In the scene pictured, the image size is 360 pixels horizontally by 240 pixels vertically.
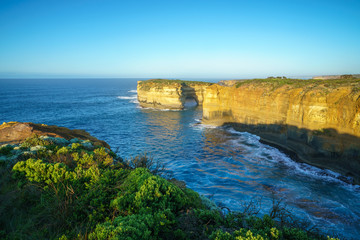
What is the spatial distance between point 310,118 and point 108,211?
23779mm

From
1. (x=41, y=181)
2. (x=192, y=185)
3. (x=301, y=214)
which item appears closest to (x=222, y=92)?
(x=192, y=185)

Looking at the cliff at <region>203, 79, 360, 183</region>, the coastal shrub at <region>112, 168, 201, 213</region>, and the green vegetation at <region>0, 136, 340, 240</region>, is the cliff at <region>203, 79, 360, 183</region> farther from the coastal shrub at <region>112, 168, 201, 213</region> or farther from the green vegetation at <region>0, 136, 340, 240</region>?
the coastal shrub at <region>112, 168, 201, 213</region>

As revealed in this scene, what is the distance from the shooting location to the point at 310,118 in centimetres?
2227

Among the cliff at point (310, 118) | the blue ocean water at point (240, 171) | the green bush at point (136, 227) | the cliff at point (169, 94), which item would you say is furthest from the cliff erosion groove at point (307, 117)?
the cliff at point (169, 94)

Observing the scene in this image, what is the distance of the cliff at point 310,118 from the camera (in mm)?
18906

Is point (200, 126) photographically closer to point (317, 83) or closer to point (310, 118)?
point (310, 118)

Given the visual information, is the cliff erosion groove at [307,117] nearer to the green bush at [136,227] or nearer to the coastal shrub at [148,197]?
the coastal shrub at [148,197]

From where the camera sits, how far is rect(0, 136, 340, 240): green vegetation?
5250 millimetres

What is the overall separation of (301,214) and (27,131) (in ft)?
71.9

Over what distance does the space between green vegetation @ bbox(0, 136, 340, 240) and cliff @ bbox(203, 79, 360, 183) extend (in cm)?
1701

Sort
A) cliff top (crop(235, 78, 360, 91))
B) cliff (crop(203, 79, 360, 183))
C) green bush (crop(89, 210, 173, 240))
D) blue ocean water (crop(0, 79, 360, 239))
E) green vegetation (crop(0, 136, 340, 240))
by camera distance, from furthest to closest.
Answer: cliff top (crop(235, 78, 360, 91)) → cliff (crop(203, 79, 360, 183)) → blue ocean water (crop(0, 79, 360, 239)) → green vegetation (crop(0, 136, 340, 240)) → green bush (crop(89, 210, 173, 240))

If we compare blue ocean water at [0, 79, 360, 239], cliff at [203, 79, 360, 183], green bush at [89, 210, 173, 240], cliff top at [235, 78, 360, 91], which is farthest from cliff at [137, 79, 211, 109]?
green bush at [89, 210, 173, 240]

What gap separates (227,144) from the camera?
29219mm

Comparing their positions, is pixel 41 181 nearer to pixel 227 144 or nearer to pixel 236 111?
pixel 227 144
